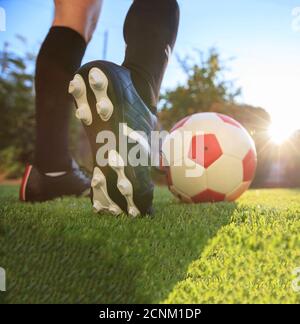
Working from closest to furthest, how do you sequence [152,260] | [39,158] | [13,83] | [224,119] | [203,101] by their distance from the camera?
[152,260] < [39,158] < [224,119] < [203,101] < [13,83]

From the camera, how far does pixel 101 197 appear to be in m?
1.45

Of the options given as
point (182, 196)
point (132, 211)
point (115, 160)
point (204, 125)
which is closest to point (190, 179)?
point (182, 196)

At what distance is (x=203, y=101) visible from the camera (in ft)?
23.2

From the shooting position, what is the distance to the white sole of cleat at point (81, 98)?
1.39m

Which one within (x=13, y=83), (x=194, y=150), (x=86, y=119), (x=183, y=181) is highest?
(x=13, y=83)

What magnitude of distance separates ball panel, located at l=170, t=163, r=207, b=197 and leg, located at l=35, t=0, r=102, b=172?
2.01 feet

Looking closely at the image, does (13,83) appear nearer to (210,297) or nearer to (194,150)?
(194,150)

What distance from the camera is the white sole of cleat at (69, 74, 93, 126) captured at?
1386 millimetres

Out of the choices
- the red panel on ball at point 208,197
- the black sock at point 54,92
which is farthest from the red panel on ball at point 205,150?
the black sock at point 54,92

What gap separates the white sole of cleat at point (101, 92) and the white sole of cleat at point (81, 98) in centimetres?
5

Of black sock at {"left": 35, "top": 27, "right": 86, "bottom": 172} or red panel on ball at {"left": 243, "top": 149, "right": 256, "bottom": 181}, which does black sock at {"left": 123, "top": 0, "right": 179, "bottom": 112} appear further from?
red panel on ball at {"left": 243, "top": 149, "right": 256, "bottom": 181}

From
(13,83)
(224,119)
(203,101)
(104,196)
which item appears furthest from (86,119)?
(13,83)

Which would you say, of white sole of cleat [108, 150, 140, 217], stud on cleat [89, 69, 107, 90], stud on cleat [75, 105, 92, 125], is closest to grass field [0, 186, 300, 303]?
white sole of cleat [108, 150, 140, 217]
